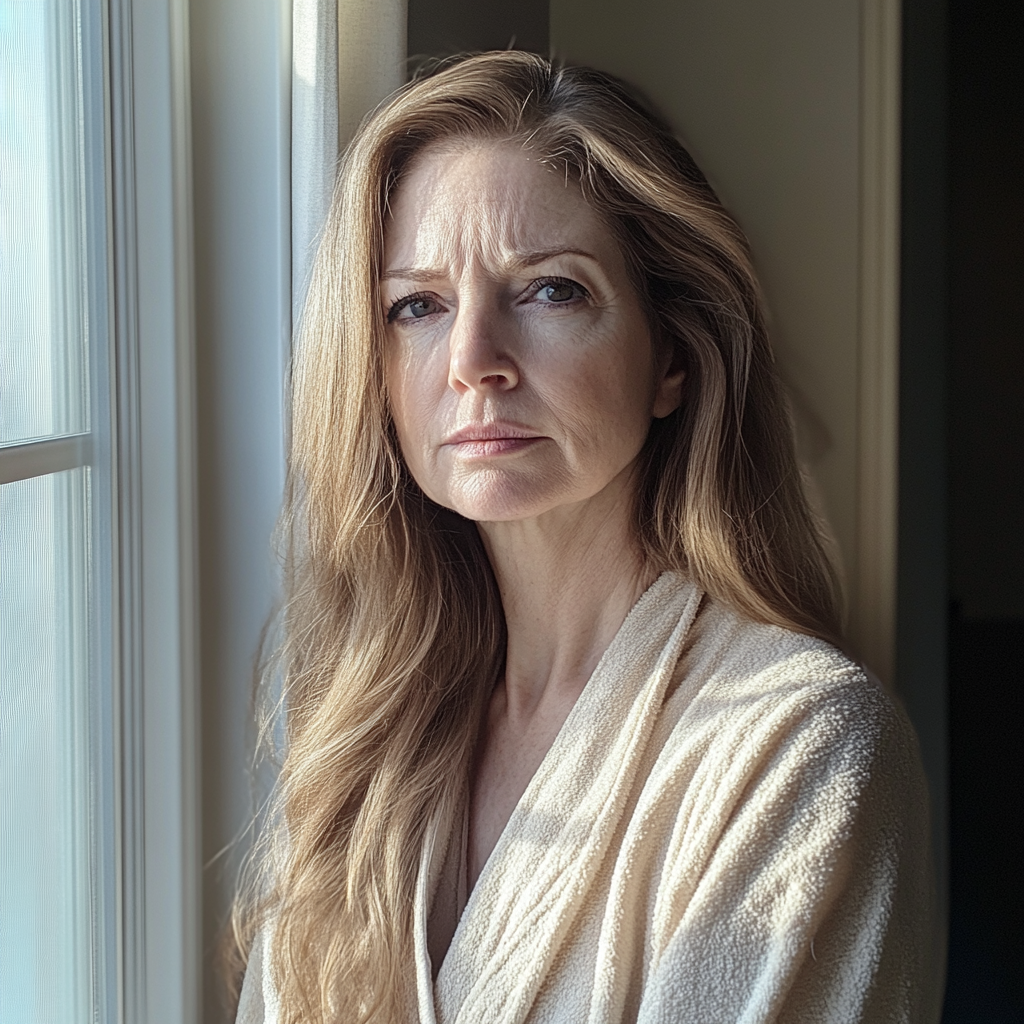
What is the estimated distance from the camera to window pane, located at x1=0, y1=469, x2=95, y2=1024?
0.85 meters

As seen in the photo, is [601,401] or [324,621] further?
[324,621]

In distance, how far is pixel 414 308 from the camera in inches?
37.9

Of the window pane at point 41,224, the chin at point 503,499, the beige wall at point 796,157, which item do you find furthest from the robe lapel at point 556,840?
the beige wall at point 796,157

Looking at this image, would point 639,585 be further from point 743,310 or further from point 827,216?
point 827,216

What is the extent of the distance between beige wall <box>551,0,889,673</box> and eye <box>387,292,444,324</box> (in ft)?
2.79

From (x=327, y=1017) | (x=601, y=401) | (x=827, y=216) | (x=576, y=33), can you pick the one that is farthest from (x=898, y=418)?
(x=327, y=1017)

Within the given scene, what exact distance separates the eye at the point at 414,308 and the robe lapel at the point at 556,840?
0.31 metres

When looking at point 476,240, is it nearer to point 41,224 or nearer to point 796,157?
point 41,224

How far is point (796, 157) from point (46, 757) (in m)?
1.35

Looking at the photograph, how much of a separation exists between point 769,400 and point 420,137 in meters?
0.39

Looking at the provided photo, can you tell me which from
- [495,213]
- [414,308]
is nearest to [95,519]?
[414,308]

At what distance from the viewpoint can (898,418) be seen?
173 cm

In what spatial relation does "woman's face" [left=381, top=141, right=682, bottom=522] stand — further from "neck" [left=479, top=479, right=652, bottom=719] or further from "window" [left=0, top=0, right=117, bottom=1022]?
"window" [left=0, top=0, right=117, bottom=1022]

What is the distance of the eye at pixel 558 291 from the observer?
0.92m
